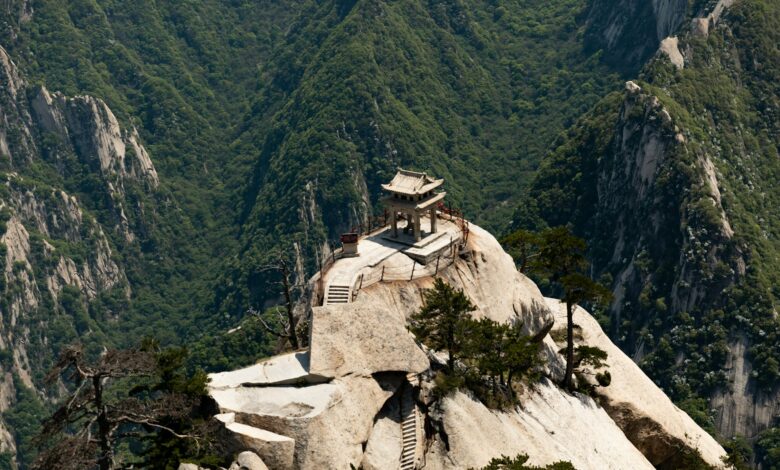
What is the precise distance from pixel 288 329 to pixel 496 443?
19994mm

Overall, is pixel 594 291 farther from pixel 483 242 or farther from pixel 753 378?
pixel 753 378

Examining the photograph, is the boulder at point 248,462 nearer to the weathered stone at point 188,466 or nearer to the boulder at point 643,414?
the weathered stone at point 188,466

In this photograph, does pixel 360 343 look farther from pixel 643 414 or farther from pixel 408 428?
pixel 643 414

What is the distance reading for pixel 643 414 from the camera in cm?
8688

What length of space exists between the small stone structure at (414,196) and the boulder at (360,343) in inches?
522

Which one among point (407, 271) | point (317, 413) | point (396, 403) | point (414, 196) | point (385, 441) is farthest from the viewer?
point (414, 196)

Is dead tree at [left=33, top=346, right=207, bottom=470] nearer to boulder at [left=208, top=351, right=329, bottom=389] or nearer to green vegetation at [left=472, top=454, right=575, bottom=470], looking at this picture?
boulder at [left=208, top=351, right=329, bottom=389]

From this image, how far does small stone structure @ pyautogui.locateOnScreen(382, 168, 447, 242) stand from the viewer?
261 ft

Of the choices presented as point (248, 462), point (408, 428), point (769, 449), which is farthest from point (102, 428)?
point (769, 449)

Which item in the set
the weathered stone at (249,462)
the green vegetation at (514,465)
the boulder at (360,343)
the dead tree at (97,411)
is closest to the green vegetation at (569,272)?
the boulder at (360,343)

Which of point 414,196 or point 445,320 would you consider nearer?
point 445,320

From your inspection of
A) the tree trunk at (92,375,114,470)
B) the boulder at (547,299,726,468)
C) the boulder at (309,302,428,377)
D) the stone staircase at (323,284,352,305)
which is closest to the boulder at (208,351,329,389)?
the boulder at (309,302,428,377)

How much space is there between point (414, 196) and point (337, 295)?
11.9 meters

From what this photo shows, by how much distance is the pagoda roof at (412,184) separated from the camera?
260ft
